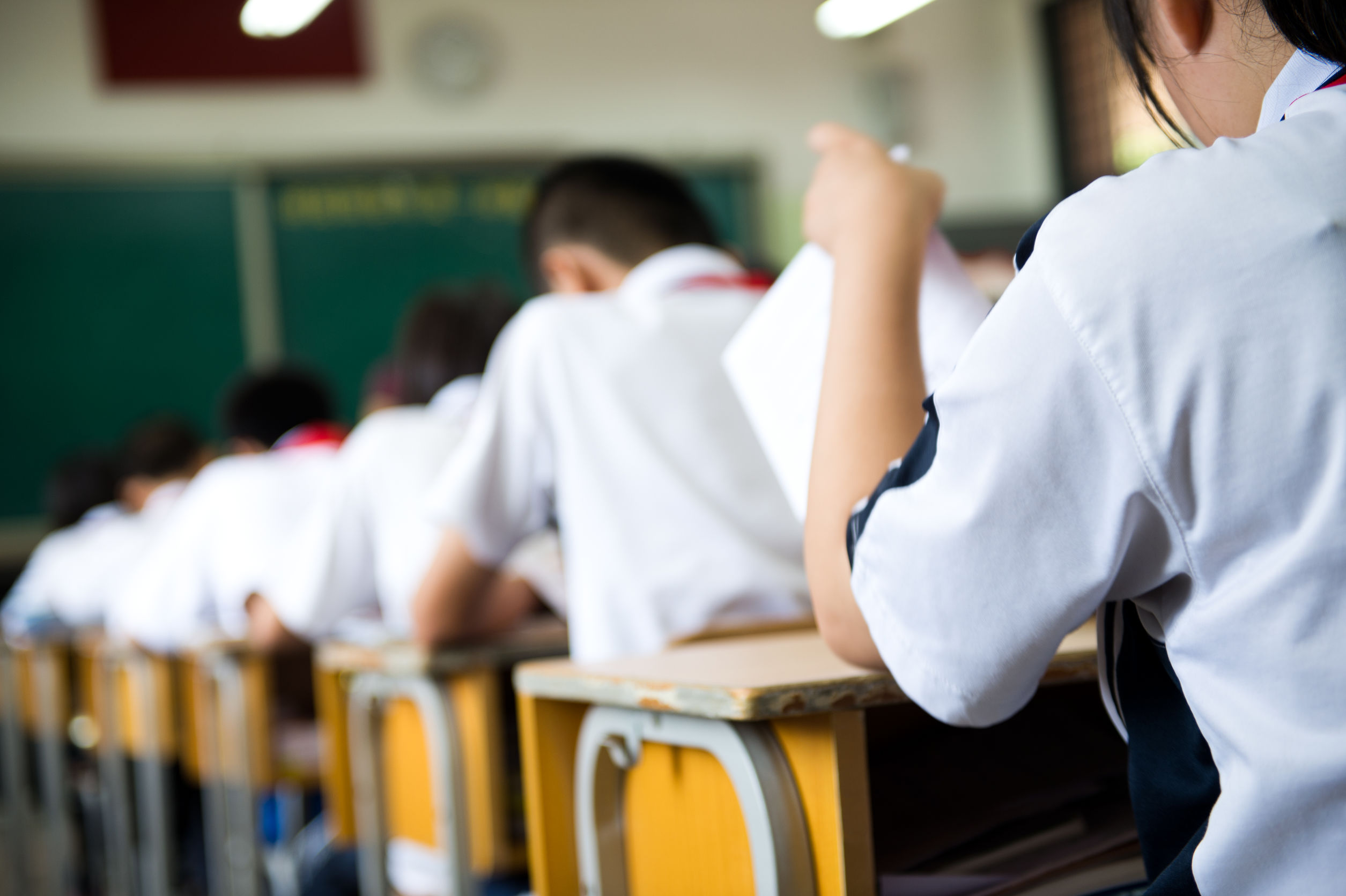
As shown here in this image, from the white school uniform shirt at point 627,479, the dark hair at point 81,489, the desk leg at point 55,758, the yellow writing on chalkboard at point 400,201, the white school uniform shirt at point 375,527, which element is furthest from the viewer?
the yellow writing on chalkboard at point 400,201

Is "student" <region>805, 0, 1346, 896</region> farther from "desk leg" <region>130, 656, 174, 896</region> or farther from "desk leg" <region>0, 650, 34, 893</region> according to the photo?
"desk leg" <region>0, 650, 34, 893</region>

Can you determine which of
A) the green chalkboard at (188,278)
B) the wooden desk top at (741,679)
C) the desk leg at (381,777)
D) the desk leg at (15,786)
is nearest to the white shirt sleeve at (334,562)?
the desk leg at (381,777)

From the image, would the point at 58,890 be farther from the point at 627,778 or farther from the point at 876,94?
the point at 876,94

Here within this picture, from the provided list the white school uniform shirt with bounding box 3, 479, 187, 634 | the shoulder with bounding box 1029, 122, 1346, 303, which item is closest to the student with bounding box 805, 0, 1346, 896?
the shoulder with bounding box 1029, 122, 1346, 303

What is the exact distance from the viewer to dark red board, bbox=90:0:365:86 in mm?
5086

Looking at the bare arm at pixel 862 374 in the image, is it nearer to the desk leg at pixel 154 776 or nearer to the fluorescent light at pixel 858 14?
the desk leg at pixel 154 776

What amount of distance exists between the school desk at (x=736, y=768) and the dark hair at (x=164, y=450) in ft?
11.8

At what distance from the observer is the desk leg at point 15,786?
12.7 ft

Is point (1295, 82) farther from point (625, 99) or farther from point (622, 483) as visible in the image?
point (625, 99)

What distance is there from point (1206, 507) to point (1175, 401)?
0.05 meters

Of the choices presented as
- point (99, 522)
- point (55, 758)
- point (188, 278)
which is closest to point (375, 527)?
point (55, 758)

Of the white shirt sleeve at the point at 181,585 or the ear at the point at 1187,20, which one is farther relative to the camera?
the white shirt sleeve at the point at 181,585

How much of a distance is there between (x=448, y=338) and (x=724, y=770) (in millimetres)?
1667

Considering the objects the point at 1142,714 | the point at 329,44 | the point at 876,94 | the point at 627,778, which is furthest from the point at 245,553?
the point at 876,94
